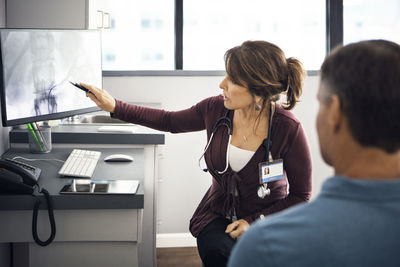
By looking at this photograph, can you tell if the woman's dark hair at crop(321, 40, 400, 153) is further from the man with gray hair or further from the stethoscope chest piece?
the stethoscope chest piece

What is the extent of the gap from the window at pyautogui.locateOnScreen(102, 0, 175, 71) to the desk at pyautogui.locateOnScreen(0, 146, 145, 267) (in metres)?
1.88

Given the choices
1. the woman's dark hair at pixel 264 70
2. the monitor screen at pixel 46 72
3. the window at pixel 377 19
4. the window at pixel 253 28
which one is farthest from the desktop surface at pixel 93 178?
the window at pixel 377 19

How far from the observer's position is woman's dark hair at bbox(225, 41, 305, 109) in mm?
1929

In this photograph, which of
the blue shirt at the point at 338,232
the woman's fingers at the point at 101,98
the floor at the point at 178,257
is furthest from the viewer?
the floor at the point at 178,257

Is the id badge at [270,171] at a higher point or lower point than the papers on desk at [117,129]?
lower

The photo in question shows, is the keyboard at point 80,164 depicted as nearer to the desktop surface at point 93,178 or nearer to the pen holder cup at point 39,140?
the desktop surface at point 93,178

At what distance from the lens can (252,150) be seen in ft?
6.55

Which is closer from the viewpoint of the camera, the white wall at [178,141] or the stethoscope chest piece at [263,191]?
the stethoscope chest piece at [263,191]

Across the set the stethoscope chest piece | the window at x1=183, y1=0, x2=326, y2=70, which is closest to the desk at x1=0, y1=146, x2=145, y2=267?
the stethoscope chest piece

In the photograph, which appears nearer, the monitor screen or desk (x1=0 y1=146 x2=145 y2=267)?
desk (x1=0 y1=146 x2=145 y2=267)

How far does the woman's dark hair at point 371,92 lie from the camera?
0.73 m

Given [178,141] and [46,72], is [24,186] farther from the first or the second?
[178,141]

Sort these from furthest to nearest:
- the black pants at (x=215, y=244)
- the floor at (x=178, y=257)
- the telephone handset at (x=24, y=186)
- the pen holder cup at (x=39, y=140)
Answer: the floor at (x=178, y=257), the pen holder cup at (x=39, y=140), the black pants at (x=215, y=244), the telephone handset at (x=24, y=186)

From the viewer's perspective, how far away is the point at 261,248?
2.40ft
